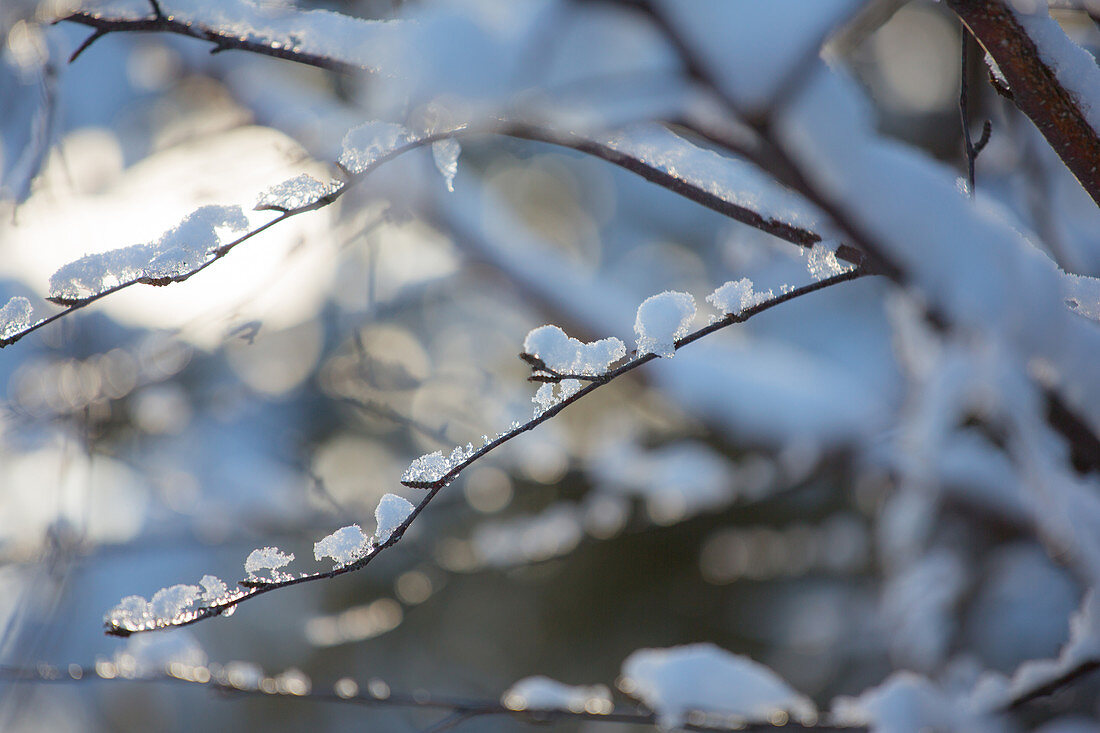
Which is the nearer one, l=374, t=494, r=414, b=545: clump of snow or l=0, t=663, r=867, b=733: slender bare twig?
l=374, t=494, r=414, b=545: clump of snow

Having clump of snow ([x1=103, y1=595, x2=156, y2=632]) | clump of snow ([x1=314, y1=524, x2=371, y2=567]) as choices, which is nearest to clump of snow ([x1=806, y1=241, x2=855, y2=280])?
clump of snow ([x1=314, y1=524, x2=371, y2=567])

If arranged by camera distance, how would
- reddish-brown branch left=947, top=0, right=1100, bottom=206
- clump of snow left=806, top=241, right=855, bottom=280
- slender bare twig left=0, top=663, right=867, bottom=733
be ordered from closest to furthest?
reddish-brown branch left=947, top=0, right=1100, bottom=206 → clump of snow left=806, top=241, right=855, bottom=280 → slender bare twig left=0, top=663, right=867, bottom=733

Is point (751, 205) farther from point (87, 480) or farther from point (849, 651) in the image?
point (849, 651)

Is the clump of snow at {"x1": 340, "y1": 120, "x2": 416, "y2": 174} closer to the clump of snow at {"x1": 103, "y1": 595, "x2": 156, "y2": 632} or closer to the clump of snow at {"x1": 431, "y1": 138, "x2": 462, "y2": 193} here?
the clump of snow at {"x1": 431, "y1": 138, "x2": 462, "y2": 193}

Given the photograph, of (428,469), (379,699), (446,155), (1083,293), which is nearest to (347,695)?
(379,699)

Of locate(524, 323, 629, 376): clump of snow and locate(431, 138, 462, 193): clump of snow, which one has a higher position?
locate(431, 138, 462, 193): clump of snow

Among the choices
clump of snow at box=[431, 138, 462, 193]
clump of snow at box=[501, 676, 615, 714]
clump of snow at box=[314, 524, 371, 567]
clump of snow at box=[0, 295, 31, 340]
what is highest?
clump of snow at box=[431, 138, 462, 193]

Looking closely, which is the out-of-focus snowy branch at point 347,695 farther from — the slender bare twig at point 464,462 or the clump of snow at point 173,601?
the slender bare twig at point 464,462

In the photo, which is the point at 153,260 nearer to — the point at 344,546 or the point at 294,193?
the point at 294,193
